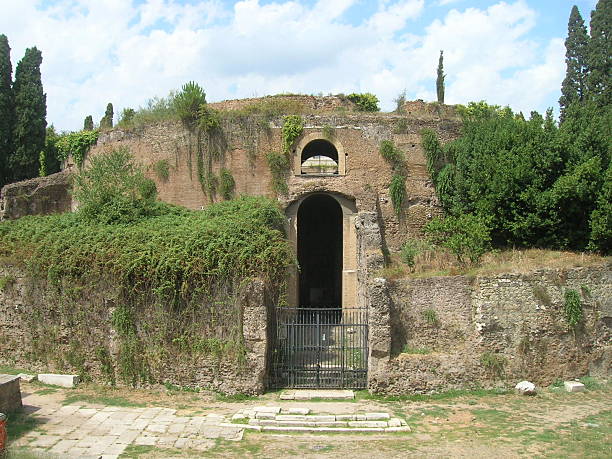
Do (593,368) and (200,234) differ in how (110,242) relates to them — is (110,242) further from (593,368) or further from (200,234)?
Result: (593,368)

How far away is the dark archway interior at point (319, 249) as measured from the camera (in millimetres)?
24688

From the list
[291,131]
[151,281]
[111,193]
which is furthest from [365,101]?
[151,281]

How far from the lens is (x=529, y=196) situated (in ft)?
52.2

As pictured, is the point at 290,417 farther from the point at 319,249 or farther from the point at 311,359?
the point at 319,249

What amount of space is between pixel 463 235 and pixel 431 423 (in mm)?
6145

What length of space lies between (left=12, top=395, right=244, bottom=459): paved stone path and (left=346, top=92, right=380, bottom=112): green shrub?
1539 cm

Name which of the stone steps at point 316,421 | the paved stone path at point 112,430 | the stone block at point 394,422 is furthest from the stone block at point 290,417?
the stone block at point 394,422

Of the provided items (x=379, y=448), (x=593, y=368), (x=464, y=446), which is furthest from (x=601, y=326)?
(x=379, y=448)

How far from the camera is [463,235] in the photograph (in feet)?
53.8

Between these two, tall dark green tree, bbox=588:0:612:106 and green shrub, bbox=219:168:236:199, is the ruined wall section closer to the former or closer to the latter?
green shrub, bbox=219:168:236:199

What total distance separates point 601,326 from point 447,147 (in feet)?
24.8

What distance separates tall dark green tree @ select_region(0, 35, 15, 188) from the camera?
83.3 ft

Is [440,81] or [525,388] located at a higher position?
[440,81]

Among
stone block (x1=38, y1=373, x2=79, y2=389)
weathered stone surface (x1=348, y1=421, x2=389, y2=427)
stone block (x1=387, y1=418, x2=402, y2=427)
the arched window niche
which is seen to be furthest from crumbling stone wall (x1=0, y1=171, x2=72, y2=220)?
stone block (x1=387, y1=418, x2=402, y2=427)
